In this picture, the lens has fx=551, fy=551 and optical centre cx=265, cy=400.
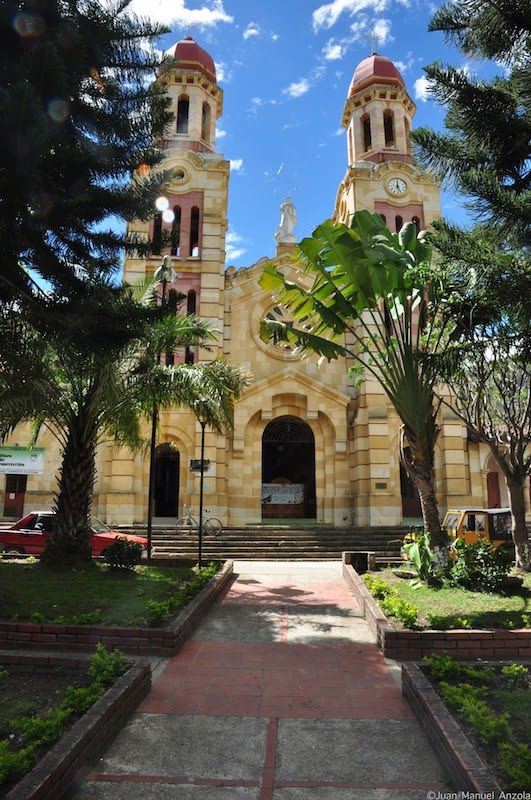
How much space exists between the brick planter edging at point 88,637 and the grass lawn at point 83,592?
0.23m

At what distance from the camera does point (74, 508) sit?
12273 millimetres

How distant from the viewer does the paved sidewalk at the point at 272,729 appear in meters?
4.09

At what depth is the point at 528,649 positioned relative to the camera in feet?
22.0

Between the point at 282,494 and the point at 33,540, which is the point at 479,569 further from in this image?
the point at 282,494

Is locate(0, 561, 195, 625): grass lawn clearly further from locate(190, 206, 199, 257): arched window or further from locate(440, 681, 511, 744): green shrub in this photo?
locate(190, 206, 199, 257): arched window

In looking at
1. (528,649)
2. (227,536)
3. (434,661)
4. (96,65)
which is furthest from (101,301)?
(227,536)

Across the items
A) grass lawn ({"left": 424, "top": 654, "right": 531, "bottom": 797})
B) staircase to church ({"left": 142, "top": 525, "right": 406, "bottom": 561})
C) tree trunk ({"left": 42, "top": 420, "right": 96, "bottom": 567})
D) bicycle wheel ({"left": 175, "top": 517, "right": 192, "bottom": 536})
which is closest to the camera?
grass lawn ({"left": 424, "top": 654, "right": 531, "bottom": 797})

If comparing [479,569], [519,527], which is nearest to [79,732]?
[479,569]

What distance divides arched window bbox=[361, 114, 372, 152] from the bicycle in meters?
19.4

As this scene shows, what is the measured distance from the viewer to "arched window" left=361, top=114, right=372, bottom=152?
2744cm

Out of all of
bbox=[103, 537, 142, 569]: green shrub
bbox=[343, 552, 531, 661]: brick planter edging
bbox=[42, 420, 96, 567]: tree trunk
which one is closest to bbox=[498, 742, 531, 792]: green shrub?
bbox=[343, 552, 531, 661]: brick planter edging

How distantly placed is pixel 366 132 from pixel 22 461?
74.2 feet

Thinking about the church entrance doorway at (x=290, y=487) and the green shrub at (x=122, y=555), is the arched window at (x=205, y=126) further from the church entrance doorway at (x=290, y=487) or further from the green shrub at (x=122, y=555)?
the green shrub at (x=122, y=555)

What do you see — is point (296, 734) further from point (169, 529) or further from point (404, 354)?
point (169, 529)
